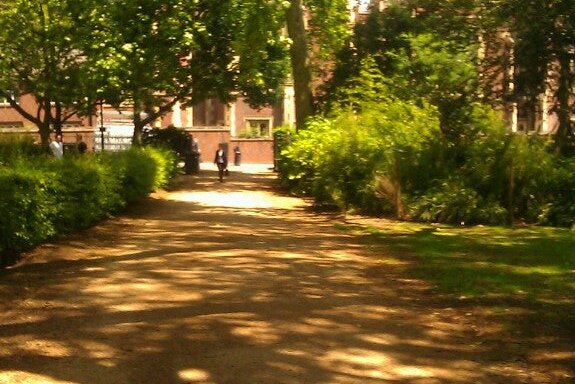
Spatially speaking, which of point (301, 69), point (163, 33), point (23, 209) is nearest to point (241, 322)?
point (23, 209)

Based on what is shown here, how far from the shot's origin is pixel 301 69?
30.4 metres

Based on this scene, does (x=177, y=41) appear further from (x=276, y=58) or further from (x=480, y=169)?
(x=276, y=58)

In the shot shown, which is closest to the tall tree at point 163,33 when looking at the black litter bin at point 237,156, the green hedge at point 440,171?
the green hedge at point 440,171

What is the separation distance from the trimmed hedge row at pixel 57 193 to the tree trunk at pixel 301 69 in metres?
8.59

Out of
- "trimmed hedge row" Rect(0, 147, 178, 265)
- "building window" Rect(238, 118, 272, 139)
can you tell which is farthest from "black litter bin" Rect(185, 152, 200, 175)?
"trimmed hedge row" Rect(0, 147, 178, 265)

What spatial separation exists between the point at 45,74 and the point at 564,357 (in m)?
27.9

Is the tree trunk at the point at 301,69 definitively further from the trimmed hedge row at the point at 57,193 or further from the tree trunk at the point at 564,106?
the tree trunk at the point at 564,106

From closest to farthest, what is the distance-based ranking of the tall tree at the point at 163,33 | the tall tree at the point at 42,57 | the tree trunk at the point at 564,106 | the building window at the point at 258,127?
the tree trunk at the point at 564,106
the tall tree at the point at 163,33
the tall tree at the point at 42,57
the building window at the point at 258,127

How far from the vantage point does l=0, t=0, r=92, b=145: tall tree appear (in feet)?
99.7

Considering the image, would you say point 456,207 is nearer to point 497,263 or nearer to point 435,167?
point 435,167

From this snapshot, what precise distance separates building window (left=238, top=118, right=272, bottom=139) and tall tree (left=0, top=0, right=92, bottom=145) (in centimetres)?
3347

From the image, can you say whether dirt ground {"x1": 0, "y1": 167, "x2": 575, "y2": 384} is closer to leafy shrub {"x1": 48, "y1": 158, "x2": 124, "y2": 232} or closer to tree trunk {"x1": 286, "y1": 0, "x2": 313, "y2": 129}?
leafy shrub {"x1": 48, "y1": 158, "x2": 124, "y2": 232}

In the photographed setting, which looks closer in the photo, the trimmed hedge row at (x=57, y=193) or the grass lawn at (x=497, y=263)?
the grass lawn at (x=497, y=263)

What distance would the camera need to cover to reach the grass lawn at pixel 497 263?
1034 cm
